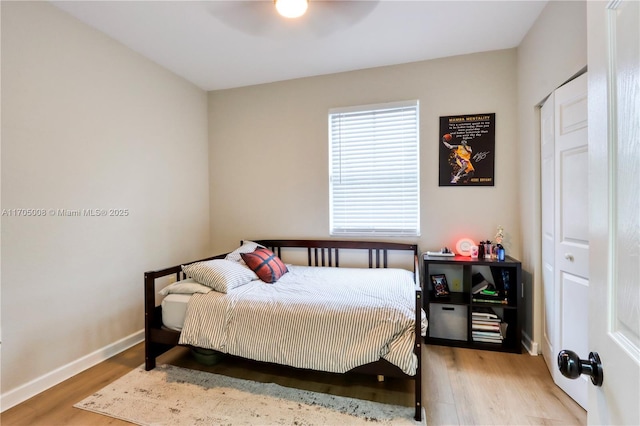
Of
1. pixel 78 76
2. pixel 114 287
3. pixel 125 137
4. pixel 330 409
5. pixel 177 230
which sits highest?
pixel 78 76

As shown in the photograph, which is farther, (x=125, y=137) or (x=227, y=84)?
(x=227, y=84)

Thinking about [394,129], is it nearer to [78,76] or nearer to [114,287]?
[78,76]

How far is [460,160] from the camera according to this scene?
2723 mm

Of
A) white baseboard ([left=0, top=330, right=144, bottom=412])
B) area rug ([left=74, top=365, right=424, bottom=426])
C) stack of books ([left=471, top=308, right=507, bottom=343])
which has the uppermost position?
stack of books ([left=471, top=308, right=507, bottom=343])

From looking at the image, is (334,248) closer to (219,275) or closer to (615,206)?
(219,275)

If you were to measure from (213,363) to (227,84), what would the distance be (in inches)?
114

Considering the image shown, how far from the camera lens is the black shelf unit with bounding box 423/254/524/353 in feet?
7.59

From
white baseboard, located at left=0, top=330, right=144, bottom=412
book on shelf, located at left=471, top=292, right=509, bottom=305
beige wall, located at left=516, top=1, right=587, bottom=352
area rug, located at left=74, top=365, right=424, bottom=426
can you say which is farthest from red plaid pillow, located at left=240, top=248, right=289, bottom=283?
beige wall, located at left=516, top=1, right=587, bottom=352

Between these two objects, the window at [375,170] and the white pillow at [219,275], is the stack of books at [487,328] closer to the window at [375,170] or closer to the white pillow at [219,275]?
the window at [375,170]

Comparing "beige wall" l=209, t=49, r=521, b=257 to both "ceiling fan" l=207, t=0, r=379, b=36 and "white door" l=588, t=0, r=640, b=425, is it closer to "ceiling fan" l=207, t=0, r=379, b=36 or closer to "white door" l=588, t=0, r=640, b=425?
"ceiling fan" l=207, t=0, r=379, b=36

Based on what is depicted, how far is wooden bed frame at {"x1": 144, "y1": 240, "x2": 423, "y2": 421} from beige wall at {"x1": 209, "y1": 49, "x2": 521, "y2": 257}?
0.14 metres

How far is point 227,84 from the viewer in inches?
130

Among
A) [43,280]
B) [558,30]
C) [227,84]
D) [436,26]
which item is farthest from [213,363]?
[558,30]

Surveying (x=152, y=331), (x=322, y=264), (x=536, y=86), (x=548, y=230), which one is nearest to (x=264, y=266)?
(x=322, y=264)
